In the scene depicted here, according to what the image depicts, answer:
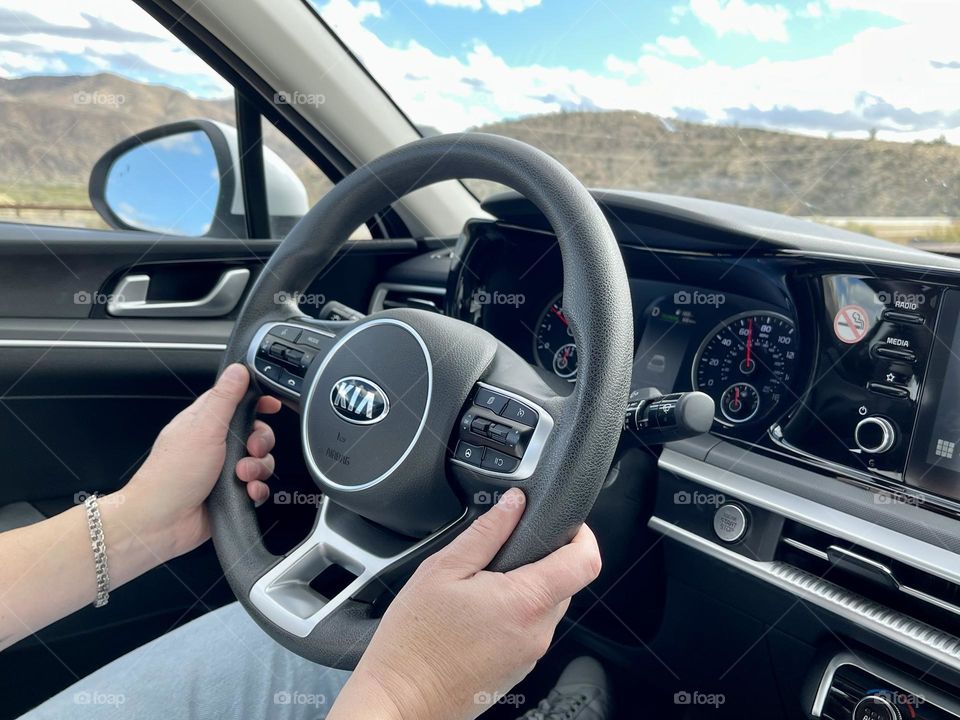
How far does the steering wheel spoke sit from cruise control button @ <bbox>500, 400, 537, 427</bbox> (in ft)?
0.54

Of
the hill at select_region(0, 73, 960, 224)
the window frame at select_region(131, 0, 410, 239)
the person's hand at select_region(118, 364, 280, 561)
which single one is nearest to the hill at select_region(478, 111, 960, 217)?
the hill at select_region(0, 73, 960, 224)

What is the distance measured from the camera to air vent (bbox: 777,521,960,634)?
114 cm

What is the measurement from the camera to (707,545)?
1402 mm

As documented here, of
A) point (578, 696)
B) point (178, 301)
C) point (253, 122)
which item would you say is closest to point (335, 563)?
point (578, 696)

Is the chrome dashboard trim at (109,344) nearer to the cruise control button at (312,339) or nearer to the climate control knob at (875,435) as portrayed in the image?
the cruise control button at (312,339)

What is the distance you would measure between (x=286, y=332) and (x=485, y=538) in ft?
1.82

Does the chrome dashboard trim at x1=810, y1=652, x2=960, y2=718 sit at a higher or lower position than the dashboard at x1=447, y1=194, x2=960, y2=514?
lower

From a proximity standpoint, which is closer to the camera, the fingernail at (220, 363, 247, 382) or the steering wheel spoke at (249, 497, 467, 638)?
the steering wheel spoke at (249, 497, 467, 638)

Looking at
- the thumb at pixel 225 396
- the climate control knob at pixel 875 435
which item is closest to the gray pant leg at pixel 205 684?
the thumb at pixel 225 396

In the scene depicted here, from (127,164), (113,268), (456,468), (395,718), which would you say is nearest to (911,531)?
(456,468)

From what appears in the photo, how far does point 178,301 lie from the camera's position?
1.94m

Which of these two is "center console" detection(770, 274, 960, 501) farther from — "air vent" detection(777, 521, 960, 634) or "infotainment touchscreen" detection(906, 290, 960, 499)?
"air vent" detection(777, 521, 960, 634)

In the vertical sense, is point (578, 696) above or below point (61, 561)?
below

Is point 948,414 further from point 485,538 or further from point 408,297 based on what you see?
point 408,297
